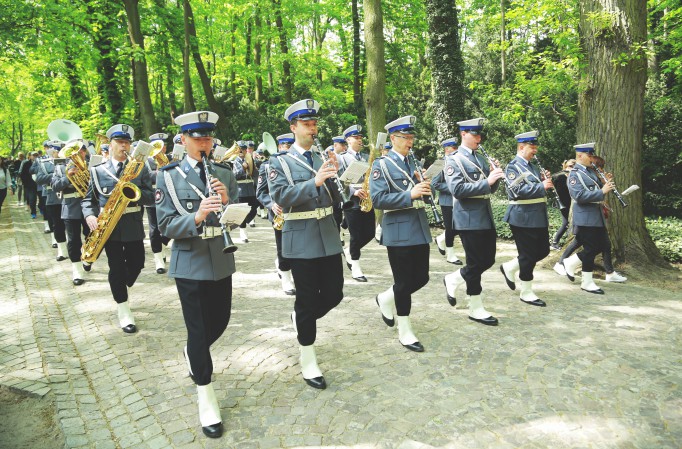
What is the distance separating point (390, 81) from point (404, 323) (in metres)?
18.9

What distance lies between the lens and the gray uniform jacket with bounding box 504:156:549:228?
673 cm

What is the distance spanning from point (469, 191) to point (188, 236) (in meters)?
3.50

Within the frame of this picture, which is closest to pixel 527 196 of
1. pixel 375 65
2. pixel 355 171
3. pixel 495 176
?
pixel 495 176

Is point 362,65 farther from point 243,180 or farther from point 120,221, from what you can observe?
point 120,221

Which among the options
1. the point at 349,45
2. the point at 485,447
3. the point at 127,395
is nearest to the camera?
the point at 485,447

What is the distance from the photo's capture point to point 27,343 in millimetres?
5715

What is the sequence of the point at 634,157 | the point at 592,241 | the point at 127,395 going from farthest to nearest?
the point at 634,157 → the point at 592,241 → the point at 127,395

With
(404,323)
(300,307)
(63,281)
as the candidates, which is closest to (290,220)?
(300,307)

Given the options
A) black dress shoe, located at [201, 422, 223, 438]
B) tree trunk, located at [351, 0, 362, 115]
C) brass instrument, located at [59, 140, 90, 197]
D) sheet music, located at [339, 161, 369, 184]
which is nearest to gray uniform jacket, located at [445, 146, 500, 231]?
sheet music, located at [339, 161, 369, 184]

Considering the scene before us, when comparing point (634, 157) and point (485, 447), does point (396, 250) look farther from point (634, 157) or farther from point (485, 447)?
point (634, 157)

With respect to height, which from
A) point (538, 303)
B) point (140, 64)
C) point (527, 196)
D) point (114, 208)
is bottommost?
point (538, 303)

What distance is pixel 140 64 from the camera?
54.4ft

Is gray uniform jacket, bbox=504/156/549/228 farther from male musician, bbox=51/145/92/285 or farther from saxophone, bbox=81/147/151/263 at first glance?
male musician, bbox=51/145/92/285

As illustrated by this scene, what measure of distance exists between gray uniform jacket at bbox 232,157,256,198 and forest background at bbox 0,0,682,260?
3.61 m
